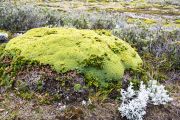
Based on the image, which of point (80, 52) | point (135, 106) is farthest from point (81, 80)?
point (135, 106)

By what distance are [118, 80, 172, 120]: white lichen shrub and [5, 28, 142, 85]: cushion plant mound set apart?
54cm

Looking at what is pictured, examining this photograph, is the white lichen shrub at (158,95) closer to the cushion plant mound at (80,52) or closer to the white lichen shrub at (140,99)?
the white lichen shrub at (140,99)

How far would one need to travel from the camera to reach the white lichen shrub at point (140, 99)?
6546mm

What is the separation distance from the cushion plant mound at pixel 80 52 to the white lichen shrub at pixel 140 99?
536mm

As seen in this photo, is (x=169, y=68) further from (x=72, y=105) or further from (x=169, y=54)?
(x=72, y=105)

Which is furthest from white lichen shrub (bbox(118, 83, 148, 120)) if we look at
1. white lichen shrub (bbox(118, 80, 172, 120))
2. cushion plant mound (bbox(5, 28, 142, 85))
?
cushion plant mound (bbox(5, 28, 142, 85))

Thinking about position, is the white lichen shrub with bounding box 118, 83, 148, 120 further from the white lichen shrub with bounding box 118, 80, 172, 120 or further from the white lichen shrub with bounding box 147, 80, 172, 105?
the white lichen shrub with bounding box 147, 80, 172, 105

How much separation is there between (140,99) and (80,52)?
162 cm

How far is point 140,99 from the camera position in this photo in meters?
6.66

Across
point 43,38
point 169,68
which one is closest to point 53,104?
point 43,38

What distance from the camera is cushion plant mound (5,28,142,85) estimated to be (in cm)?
729

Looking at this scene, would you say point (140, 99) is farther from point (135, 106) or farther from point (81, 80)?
point (81, 80)

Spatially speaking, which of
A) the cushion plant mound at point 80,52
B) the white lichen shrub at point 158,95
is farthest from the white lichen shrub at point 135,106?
the cushion plant mound at point 80,52

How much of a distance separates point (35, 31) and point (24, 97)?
2.26m
